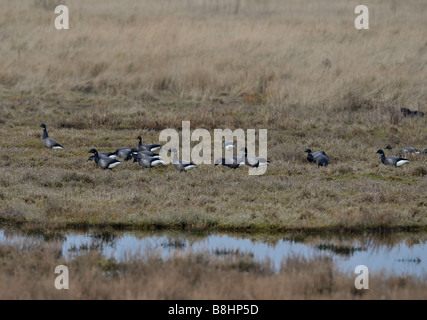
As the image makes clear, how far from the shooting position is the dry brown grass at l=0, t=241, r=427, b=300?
7.15m

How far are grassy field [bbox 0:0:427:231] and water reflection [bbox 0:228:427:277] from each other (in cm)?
37

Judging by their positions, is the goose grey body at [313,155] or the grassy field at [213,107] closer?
the grassy field at [213,107]

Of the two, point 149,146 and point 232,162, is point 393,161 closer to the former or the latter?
point 232,162

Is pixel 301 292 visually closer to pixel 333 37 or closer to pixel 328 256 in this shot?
pixel 328 256

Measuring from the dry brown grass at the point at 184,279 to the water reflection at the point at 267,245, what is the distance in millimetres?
340

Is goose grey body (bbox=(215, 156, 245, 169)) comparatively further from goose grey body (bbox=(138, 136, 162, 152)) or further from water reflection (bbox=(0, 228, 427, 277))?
water reflection (bbox=(0, 228, 427, 277))

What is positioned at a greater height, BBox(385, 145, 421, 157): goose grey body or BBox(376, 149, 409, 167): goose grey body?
BBox(385, 145, 421, 157): goose grey body

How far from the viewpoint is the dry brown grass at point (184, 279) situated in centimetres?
715

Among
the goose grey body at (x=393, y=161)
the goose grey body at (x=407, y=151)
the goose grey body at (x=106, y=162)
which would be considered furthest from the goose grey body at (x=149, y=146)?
the goose grey body at (x=407, y=151)

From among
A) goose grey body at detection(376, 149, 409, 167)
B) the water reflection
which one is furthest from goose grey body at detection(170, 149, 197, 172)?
goose grey body at detection(376, 149, 409, 167)

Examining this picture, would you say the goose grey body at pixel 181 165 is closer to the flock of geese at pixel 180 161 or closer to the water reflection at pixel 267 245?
the flock of geese at pixel 180 161

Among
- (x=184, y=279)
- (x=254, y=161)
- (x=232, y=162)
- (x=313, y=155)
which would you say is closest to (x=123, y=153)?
(x=232, y=162)

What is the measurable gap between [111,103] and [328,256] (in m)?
13.8

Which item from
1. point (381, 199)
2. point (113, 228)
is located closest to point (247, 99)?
point (381, 199)
